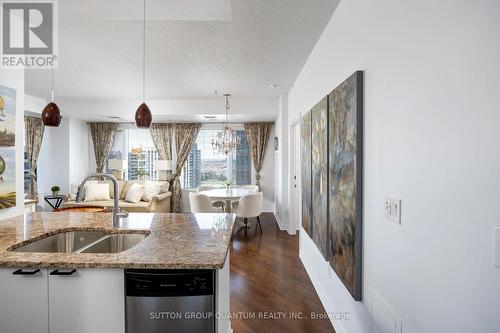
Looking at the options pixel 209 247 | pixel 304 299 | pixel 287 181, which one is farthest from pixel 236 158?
pixel 209 247

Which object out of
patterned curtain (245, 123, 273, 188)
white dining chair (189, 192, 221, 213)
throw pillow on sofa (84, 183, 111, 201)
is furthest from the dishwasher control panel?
patterned curtain (245, 123, 273, 188)

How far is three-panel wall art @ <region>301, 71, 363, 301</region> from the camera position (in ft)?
5.43

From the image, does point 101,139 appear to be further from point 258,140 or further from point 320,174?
point 320,174

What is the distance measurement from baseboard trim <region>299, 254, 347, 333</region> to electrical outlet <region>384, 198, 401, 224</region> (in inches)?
45.5

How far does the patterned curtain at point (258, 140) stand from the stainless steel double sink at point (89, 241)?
16.6 feet

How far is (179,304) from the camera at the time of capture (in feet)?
4.07

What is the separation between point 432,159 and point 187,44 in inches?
111

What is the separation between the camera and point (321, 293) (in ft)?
8.43

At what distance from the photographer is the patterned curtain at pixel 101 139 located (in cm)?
697

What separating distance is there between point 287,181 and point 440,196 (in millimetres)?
4222

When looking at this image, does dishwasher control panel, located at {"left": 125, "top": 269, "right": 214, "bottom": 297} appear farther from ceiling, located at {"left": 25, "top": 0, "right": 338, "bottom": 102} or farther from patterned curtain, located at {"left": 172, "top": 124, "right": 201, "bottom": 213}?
patterned curtain, located at {"left": 172, "top": 124, "right": 201, "bottom": 213}

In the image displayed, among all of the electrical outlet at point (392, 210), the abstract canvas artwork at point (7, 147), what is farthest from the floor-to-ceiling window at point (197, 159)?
the electrical outlet at point (392, 210)

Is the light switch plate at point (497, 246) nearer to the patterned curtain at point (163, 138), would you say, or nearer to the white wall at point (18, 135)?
the white wall at point (18, 135)

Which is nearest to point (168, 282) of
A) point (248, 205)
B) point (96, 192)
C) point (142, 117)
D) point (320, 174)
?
point (142, 117)
